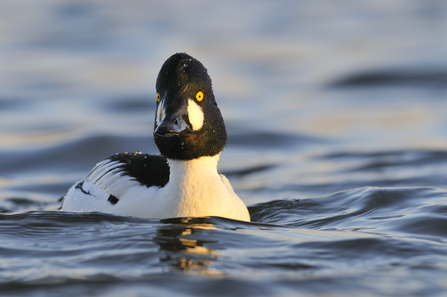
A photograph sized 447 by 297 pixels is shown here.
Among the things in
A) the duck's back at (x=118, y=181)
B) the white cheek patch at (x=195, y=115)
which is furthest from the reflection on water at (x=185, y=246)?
the white cheek patch at (x=195, y=115)

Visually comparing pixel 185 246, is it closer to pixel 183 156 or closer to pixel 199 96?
pixel 183 156

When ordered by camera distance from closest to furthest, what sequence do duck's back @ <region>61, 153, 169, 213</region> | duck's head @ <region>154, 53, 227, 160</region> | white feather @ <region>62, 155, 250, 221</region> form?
duck's head @ <region>154, 53, 227, 160</region> < white feather @ <region>62, 155, 250, 221</region> < duck's back @ <region>61, 153, 169, 213</region>

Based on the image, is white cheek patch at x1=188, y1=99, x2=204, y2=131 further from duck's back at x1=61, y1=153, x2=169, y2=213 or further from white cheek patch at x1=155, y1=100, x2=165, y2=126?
duck's back at x1=61, y1=153, x2=169, y2=213

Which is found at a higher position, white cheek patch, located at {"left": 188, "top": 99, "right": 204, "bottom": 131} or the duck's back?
white cheek patch, located at {"left": 188, "top": 99, "right": 204, "bottom": 131}

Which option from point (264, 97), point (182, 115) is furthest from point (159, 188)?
point (264, 97)

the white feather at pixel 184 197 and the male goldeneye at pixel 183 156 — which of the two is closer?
the male goldeneye at pixel 183 156

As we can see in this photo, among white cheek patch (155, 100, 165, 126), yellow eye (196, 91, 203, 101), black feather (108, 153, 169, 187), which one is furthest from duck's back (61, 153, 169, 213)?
yellow eye (196, 91, 203, 101)

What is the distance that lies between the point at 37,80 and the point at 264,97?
480cm

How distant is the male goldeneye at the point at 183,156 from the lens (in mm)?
5027

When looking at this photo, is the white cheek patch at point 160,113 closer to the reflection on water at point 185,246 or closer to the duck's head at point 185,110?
the duck's head at point 185,110

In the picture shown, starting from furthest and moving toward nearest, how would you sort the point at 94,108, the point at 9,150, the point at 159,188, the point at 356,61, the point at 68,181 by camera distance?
the point at 356,61 < the point at 94,108 < the point at 9,150 < the point at 68,181 < the point at 159,188

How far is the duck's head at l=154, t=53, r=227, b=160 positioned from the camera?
498 centimetres

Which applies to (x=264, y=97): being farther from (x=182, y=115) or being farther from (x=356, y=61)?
(x=182, y=115)

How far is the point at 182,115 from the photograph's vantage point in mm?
4965
